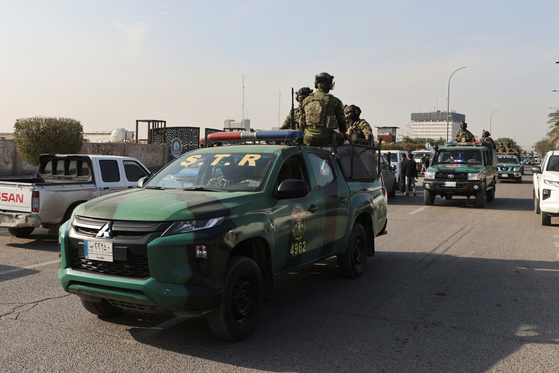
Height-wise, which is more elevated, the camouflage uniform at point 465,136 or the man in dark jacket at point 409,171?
the camouflage uniform at point 465,136

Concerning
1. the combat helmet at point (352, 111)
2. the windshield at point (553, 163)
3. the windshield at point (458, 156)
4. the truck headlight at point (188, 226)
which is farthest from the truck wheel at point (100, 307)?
the windshield at point (458, 156)

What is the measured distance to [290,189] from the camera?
4.61 meters

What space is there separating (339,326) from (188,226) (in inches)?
72.6

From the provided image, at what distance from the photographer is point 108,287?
395 centimetres

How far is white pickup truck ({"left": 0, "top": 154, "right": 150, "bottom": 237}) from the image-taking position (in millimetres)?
8531

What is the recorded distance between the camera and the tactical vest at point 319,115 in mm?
7195

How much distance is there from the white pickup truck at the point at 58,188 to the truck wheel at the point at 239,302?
5708 mm

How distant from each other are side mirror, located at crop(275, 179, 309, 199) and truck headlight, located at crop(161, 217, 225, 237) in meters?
0.89

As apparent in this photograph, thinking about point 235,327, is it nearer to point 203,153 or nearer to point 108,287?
point 108,287

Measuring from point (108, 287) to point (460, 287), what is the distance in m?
4.32

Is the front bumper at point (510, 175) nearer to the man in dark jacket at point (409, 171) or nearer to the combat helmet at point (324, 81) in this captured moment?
the man in dark jacket at point (409, 171)

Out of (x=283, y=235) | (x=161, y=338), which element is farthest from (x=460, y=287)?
(x=161, y=338)

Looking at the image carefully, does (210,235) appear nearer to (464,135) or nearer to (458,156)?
(458,156)

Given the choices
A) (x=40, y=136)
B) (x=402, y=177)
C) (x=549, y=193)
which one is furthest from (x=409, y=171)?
(x=40, y=136)
